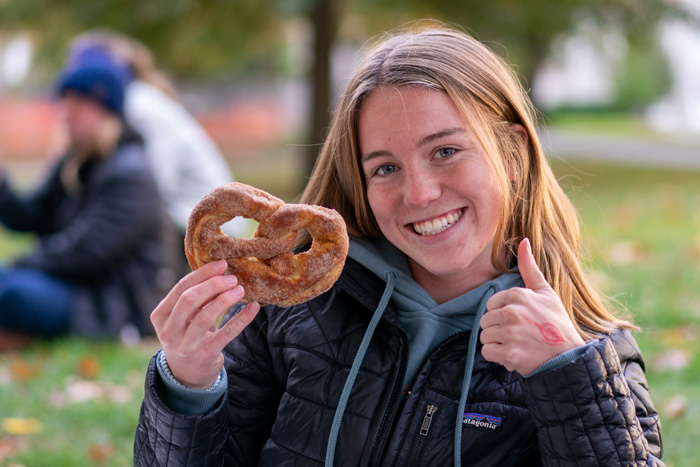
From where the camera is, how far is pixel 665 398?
150 inches

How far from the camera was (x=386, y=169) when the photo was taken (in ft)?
6.79

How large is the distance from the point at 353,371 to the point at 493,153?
0.68m

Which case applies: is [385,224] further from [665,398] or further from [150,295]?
[150,295]

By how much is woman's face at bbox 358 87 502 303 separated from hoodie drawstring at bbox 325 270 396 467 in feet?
0.45

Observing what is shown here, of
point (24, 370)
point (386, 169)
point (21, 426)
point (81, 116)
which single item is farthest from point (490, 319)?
point (81, 116)

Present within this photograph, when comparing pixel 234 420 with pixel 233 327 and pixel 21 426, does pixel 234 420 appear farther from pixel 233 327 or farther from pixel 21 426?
pixel 21 426

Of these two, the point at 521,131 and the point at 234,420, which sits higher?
the point at 521,131

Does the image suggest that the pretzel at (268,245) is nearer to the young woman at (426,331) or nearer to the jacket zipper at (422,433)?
the young woman at (426,331)

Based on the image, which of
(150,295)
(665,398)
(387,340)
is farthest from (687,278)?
(387,340)

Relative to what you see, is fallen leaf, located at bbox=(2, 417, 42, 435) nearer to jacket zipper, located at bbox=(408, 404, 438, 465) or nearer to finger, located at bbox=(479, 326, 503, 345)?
jacket zipper, located at bbox=(408, 404, 438, 465)

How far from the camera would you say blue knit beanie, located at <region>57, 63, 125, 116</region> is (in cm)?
531

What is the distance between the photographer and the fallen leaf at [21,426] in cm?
379

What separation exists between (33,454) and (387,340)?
7.23ft

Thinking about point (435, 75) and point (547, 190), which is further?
point (547, 190)
